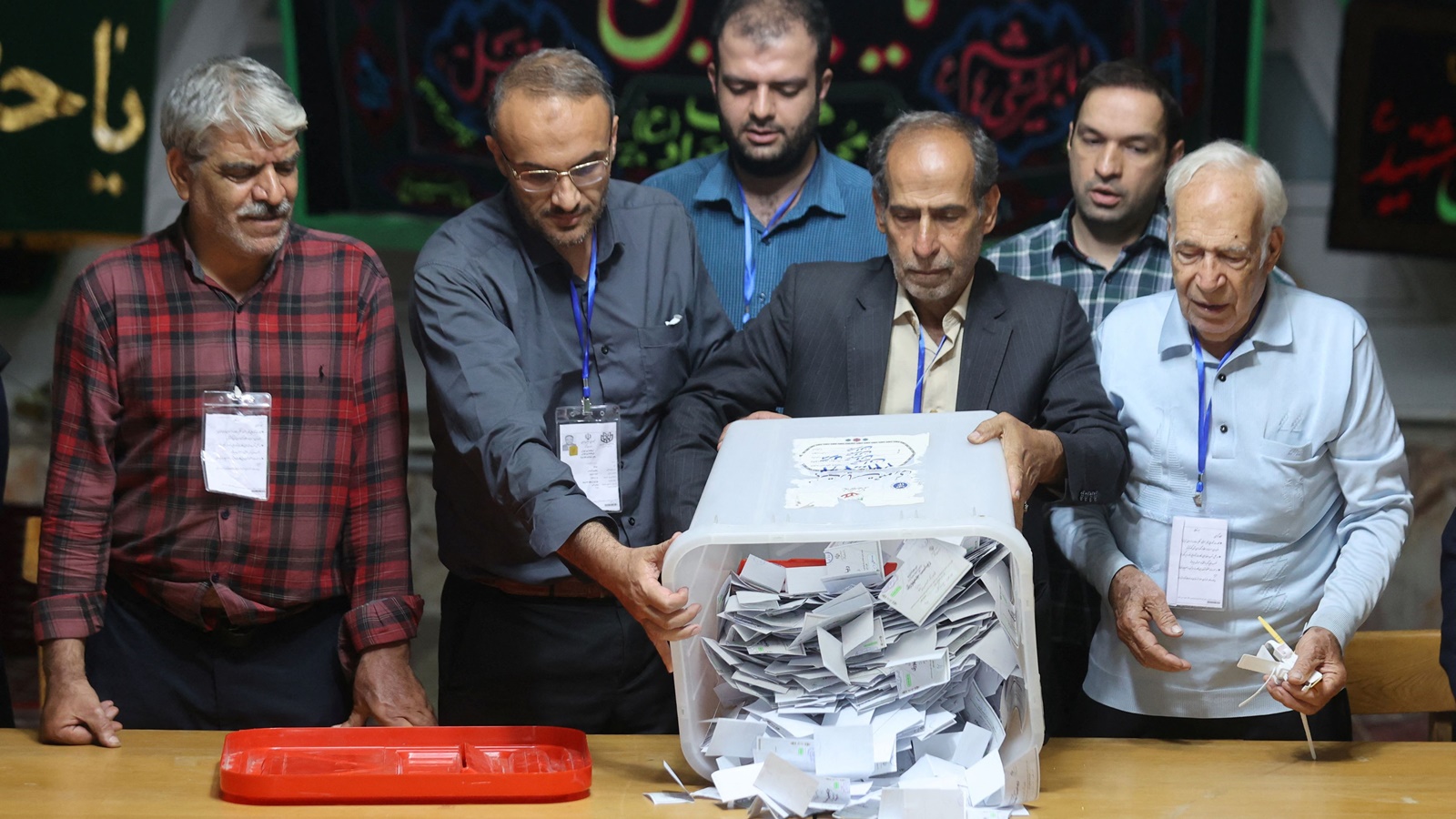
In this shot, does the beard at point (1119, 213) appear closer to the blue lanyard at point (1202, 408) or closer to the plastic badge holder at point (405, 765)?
the blue lanyard at point (1202, 408)

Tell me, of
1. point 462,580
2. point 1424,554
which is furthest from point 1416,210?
point 462,580

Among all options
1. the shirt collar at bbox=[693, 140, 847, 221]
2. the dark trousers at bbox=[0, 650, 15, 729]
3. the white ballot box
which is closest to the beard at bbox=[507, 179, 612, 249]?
the white ballot box

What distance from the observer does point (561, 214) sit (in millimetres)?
2387

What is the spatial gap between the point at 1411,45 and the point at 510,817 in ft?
11.4

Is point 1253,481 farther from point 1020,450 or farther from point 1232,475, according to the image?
point 1020,450

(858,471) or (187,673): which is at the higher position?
(858,471)

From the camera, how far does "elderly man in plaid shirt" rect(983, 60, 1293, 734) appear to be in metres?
2.99

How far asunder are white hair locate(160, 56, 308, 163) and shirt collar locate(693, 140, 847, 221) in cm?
106

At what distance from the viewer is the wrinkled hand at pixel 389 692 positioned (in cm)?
235

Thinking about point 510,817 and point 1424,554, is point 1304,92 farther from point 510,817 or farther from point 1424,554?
point 510,817

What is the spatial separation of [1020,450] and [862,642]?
36 centimetres

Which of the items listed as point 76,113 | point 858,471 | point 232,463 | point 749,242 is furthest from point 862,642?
point 76,113

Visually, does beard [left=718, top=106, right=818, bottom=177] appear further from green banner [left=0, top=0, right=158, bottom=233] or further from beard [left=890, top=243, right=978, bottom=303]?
Result: green banner [left=0, top=0, right=158, bottom=233]

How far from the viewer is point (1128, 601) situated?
2229 mm
